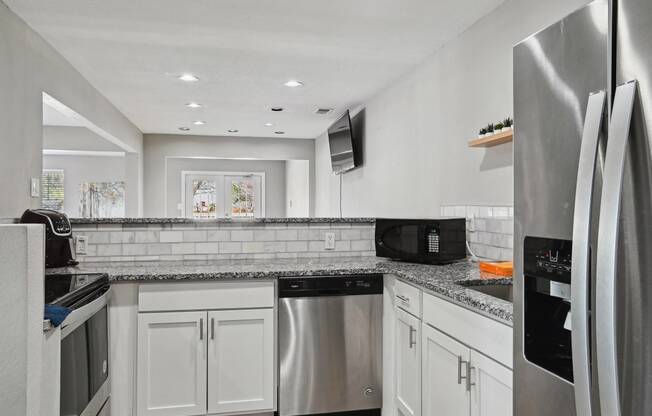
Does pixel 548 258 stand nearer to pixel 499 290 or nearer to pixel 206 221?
pixel 499 290

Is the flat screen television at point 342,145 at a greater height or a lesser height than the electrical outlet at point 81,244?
greater

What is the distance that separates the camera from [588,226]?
34.0 inches

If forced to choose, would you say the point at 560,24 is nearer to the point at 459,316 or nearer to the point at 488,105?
the point at 459,316

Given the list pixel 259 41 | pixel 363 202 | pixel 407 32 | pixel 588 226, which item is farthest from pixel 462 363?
pixel 363 202

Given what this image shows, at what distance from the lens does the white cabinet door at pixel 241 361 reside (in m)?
2.36

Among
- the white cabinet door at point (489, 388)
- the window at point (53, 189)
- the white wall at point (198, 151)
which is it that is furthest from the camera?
the window at point (53, 189)

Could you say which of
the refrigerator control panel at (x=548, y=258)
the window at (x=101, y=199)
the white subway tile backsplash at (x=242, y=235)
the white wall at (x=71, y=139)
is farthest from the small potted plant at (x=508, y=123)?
the window at (x=101, y=199)

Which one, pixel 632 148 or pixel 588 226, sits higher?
pixel 632 148

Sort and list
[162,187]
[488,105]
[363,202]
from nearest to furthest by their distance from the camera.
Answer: [488,105] → [363,202] → [162,187]

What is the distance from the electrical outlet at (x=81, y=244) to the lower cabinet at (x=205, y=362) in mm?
748

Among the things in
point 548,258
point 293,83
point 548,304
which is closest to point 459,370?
point 548,304

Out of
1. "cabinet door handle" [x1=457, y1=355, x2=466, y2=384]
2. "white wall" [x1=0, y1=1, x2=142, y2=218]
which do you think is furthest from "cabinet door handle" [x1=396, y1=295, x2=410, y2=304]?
"white wall" [x1=0, y1=1, x2=142, y2=218]

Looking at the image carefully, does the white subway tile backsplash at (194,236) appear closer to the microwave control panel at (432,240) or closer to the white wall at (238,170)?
the microwave control panel at (432,240)

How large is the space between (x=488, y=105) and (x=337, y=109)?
289 centimetres
